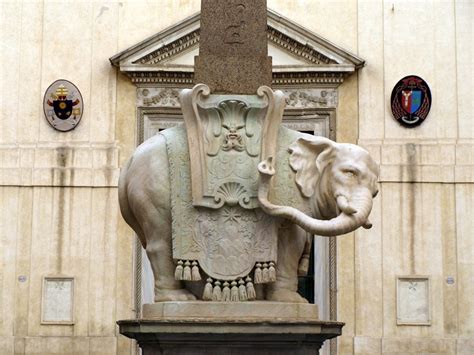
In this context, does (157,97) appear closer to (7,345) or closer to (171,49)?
(171,49)

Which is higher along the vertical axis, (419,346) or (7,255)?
(7,255)

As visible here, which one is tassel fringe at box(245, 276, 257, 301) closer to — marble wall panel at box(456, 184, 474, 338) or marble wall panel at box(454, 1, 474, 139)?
marble wall panel at box(456, 184, 474, 338)

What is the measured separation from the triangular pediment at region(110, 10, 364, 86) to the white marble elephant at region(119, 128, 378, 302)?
10282mm

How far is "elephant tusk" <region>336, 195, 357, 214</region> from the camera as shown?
7.20 m

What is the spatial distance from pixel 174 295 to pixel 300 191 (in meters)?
1.03

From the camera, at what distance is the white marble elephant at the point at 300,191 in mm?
7410

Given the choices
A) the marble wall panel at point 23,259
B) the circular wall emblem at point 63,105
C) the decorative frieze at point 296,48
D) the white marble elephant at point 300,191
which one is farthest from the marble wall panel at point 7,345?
the white marble elephant at point 300,191

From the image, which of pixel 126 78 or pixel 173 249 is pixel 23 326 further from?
pixel 173 249

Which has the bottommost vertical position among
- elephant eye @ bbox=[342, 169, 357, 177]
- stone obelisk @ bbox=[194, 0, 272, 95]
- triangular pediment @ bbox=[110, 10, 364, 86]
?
elephant eye @ bbox=[342, 169, 357, 177]

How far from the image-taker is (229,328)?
694 centimetres

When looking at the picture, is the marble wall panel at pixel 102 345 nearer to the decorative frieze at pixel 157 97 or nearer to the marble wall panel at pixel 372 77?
the decorative frieze at pixel 157 97

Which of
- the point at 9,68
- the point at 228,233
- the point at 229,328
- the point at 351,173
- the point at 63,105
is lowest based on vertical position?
the point at 229,328

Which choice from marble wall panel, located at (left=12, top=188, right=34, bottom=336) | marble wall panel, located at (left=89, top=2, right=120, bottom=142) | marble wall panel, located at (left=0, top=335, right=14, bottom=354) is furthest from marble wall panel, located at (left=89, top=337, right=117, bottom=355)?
marble wall panel, located at (left=89, top=2, right=120, bottom=142)

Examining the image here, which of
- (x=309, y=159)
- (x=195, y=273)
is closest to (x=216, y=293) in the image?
(x=195, y=273)
